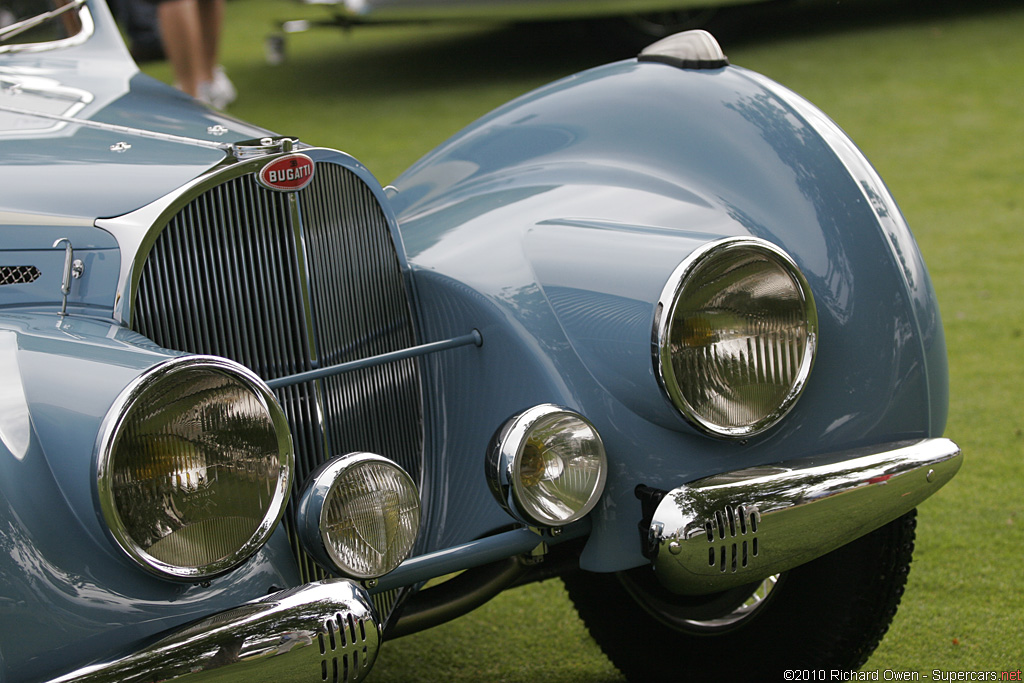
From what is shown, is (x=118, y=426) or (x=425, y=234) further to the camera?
(x=425, y=234)

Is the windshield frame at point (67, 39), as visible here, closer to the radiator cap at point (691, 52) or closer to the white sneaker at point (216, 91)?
the radiator cap at point (691, 52)

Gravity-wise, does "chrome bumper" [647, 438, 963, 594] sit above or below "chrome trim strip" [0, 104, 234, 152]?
below

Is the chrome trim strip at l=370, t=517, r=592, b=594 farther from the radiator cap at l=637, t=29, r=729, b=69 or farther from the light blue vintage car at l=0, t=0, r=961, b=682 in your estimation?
the radiator cap at l=637, t=29, r=729, b=69

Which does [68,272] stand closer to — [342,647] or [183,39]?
[342,647]

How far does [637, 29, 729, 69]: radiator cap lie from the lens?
2.25 meters

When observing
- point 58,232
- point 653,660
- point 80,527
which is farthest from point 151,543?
point 653,660

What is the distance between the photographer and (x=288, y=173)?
1.82 m

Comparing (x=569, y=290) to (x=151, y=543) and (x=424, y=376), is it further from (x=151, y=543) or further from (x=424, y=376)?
(x=151, y=543)

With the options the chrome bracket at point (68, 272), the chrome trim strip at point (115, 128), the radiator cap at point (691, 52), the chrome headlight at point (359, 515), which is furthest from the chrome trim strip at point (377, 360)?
the radiator cap at point (691, 52)

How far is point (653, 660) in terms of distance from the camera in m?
2.21

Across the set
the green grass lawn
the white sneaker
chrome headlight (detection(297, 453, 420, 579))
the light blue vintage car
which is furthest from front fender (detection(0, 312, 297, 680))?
the white sneaker

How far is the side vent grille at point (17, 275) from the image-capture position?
1.73 m

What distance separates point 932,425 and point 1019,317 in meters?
2.45

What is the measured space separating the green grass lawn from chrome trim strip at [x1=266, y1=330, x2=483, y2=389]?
2.71 feet
